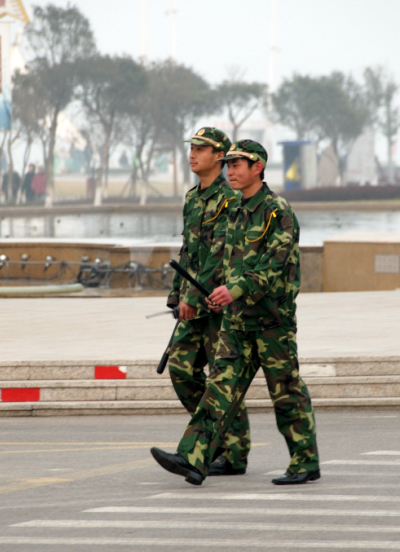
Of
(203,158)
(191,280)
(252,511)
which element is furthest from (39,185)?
(252,511)

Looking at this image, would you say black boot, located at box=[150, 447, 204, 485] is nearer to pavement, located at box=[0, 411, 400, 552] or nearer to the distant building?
pavement, located at box=[0, 411, 400, 552]

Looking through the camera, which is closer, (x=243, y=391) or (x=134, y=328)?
(x=243, y=391)

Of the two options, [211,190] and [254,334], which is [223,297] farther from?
[211,190]

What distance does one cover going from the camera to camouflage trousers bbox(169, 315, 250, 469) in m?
5.28

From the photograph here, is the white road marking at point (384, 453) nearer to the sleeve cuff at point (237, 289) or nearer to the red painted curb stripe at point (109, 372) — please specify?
the sleeve cuff at point (237, 289)

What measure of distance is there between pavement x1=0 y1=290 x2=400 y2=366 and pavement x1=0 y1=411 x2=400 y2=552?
4.49 ft

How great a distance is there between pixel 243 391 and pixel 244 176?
1.03 m

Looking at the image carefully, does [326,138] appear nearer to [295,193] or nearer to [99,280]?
[295,193]

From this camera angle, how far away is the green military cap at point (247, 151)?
4930 mm

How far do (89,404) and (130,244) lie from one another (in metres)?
12.2

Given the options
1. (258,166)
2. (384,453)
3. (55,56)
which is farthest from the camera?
(55,56)

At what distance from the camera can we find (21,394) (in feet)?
24.7

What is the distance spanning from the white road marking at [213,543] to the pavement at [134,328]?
3603mm

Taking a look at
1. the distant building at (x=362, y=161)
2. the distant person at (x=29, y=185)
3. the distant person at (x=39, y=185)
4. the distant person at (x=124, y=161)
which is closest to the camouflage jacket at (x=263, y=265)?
the distant person at (x=29, y=185)
